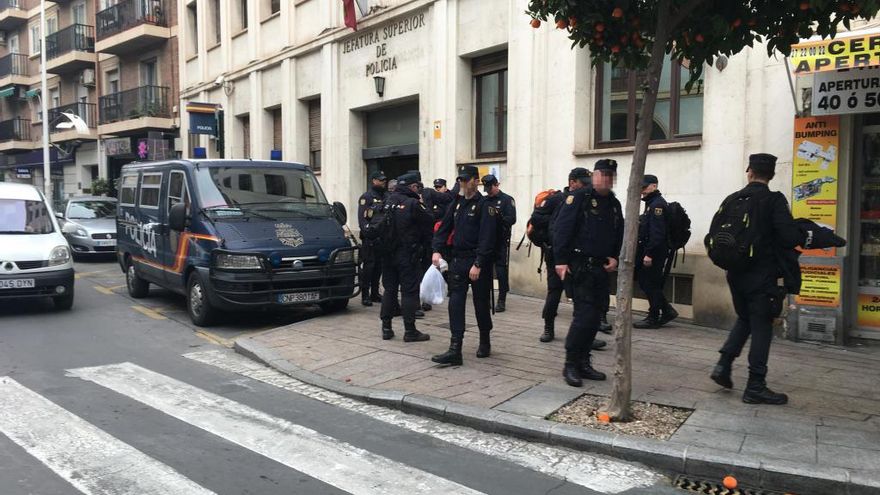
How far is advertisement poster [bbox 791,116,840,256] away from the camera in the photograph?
742cm

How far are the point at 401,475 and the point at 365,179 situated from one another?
1267cm

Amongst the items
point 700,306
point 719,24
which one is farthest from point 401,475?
point 700,306

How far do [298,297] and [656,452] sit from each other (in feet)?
17.8

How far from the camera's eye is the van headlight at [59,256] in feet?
31.0

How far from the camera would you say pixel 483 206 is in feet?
21.1

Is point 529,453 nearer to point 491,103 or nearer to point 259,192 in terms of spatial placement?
point 259,192

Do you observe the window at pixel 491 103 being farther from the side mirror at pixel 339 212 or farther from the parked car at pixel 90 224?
the parked car at pixel 90 224

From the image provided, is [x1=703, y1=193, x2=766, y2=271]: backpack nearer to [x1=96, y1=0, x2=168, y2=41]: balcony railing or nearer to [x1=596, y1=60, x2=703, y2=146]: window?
[x1=596, y1=60, x2=703, y2=146]: window

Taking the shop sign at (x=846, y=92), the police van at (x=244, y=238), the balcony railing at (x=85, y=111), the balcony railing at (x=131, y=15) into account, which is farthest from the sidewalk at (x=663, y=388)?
the balcony railing at (x=85, y=111)

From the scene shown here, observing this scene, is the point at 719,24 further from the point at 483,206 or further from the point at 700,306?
the point at 700,306

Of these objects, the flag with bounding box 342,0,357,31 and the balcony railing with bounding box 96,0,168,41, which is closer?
the flag with bounding box 342,0,357,31

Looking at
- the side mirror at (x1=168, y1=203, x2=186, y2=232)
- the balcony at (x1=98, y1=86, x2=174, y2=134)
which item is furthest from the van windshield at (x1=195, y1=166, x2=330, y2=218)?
the balcony at (x1=98, y1=86, x2=174, y2=134)

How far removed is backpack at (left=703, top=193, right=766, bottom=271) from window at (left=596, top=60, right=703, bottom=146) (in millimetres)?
4054

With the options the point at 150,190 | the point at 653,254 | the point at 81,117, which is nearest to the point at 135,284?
the point at 150,190
